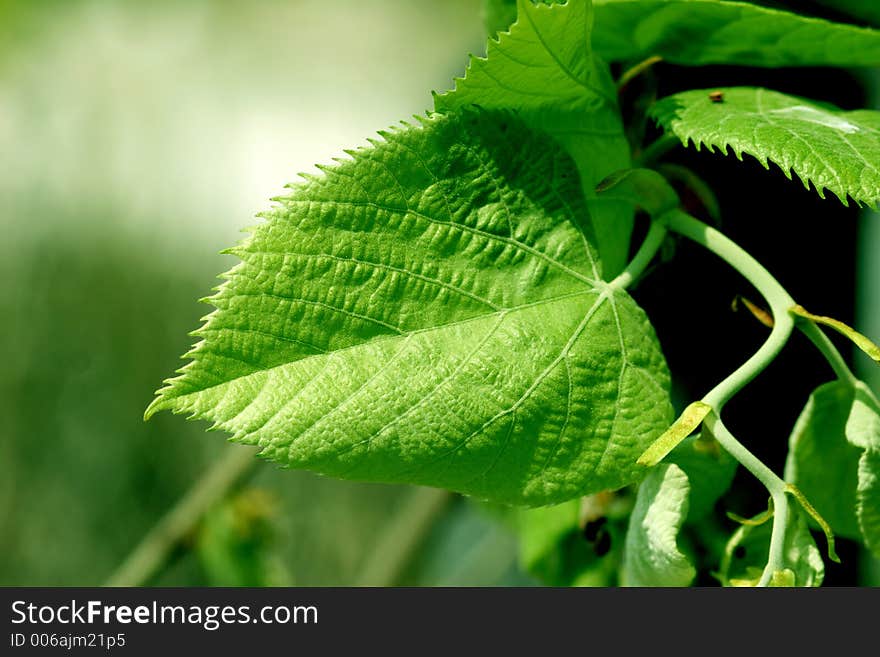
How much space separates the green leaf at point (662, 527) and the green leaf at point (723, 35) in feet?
0.74

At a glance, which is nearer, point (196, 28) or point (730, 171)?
point (730, 171)

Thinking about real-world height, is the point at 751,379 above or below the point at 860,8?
below

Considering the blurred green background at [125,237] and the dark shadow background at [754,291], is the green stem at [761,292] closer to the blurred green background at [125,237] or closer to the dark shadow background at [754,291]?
the dark shadow background at [754,291]

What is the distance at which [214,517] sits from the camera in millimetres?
1018

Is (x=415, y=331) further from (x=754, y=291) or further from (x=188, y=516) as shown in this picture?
(x=188, y=516)

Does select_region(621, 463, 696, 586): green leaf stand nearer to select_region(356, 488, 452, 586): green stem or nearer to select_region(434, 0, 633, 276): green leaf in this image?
select_region(434, 0, 633, 276): green leaf

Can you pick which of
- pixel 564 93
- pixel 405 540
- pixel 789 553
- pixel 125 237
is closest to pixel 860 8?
pixel 564 93

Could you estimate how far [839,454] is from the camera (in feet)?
1.26

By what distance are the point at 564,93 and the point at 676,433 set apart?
0.16 metres

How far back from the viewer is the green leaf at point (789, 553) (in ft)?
1.08

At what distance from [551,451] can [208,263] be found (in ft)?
5.86
